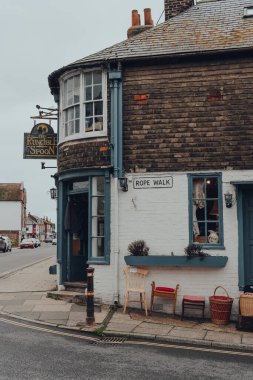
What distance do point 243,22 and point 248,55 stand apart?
218 cm

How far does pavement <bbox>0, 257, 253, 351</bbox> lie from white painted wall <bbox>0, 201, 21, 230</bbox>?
194ft

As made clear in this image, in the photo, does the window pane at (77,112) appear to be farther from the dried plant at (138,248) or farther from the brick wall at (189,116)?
the dried plant at (138,248)

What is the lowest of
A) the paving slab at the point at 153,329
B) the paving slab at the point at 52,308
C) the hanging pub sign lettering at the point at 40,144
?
the paving slab at the point at 153,329

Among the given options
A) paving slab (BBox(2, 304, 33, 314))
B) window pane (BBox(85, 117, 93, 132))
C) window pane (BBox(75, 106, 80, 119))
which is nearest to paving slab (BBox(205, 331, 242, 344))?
paving slab (BBox(2, 304, 33, 314))

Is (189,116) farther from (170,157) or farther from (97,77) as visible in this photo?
(97,77)

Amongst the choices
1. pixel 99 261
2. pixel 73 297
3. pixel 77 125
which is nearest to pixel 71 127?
pixel 77 125

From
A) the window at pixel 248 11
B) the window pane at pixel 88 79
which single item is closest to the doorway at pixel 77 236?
the window pane at pixel 88 79

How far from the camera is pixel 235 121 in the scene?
34.2 feet

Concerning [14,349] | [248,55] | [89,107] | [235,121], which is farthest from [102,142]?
[14,349]

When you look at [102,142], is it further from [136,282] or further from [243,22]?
[243,22]

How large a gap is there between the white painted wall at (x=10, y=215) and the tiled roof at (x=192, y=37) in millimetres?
59620

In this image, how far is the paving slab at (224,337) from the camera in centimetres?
789

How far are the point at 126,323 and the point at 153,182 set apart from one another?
344 cm

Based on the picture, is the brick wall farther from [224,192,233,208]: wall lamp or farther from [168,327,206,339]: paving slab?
[168,327,206,339]: paving slab
